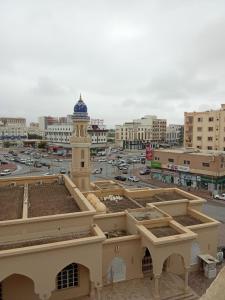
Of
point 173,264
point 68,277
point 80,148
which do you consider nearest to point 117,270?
point 68,277

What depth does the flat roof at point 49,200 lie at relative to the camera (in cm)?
1873

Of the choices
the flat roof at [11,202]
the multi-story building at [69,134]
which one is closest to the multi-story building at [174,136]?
the multi-story building at [69,134]

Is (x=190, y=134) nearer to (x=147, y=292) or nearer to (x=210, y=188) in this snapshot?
(x=210, y=188)

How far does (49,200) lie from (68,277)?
20.7 ft

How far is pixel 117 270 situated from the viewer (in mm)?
18672

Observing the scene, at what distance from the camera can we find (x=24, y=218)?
16.2 metres

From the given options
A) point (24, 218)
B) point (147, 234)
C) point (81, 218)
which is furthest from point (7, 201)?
point (147, 234)

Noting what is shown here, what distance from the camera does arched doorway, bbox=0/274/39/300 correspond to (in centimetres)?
1587

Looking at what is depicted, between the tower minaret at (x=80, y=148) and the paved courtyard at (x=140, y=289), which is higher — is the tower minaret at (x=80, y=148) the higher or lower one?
the higher one

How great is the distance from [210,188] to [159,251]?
1310 inches

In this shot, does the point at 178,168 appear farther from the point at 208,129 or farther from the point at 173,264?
the point at 173,264

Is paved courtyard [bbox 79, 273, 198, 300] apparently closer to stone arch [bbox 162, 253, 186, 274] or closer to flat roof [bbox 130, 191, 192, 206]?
stone arch [bbox 162, 253, 186, 274]

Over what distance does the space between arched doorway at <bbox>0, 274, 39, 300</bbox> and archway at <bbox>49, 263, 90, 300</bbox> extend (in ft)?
4.91

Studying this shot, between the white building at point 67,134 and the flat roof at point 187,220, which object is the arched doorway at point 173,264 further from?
the white building at point 67,134
